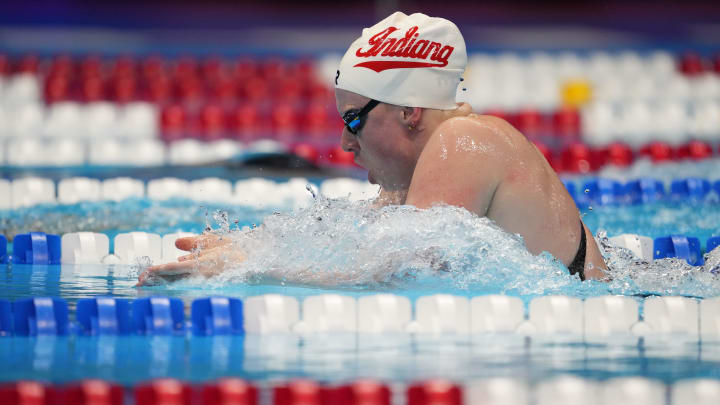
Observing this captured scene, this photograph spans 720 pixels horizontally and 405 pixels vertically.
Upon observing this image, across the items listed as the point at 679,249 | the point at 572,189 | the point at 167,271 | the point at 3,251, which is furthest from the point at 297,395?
the point at 572,189

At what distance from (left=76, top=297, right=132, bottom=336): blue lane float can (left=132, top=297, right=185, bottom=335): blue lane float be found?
3 cm

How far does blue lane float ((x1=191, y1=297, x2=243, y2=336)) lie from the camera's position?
2.90 meters

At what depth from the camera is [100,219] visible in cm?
522

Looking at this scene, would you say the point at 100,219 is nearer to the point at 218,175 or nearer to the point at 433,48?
the point at 218,175

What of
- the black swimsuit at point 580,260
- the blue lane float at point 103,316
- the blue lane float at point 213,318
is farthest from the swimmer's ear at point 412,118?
the blue lane float at point 103,316

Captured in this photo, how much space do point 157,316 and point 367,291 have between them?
643 mm

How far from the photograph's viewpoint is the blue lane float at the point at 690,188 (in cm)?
596

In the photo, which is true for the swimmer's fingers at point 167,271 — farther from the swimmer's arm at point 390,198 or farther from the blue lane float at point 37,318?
the swimmer's arm at point 390,198

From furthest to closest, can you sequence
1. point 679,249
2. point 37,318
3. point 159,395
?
point 679,249 → point 37,318 → point 159,395

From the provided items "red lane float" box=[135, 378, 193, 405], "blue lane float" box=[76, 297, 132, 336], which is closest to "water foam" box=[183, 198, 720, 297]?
"blue lane float" box=[76, 297, 132, 336]

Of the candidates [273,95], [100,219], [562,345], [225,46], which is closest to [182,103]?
[273,95]

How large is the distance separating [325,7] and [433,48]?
9.61m

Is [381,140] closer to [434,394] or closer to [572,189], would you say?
[434,394]

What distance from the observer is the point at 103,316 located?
115 inches
